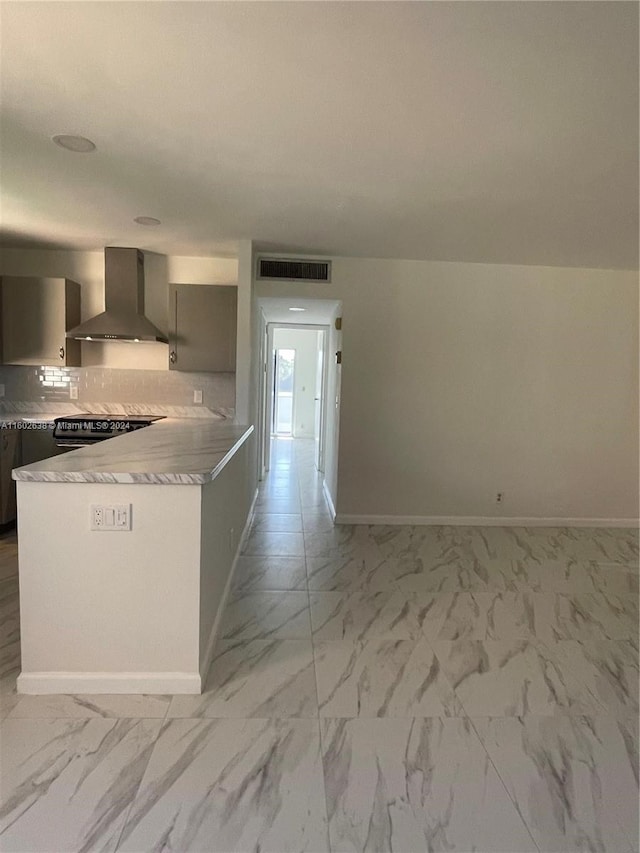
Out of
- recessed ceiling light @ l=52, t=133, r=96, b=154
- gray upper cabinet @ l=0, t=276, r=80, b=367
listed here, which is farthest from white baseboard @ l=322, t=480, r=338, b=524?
recessed ceiling light @ l=52, t=133, r=96, b=154

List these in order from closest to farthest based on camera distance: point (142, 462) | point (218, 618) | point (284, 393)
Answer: point (142, 462), point (218, 618), point (284, 393)

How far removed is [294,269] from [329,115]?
2.22m

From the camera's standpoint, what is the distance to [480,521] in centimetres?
439

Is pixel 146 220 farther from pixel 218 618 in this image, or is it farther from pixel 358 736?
pixel 358 736

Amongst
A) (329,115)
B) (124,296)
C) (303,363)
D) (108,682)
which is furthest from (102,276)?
(303,363)

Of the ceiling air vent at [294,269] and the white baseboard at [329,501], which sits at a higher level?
the ceiling air vent at [294,269]

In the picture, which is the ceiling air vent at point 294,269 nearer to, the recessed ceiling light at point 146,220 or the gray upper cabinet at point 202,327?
the gray upper cabinet at point 202,327

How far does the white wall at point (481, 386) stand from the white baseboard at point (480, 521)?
0.12ft

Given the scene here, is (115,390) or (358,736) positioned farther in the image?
(115,390)

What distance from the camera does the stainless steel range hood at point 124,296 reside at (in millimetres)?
4020

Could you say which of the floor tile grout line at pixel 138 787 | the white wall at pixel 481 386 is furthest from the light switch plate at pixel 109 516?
the white wall at pixel 481 386

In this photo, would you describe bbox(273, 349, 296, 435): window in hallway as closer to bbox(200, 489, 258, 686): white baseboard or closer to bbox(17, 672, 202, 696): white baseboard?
bbox(200, 489, 258, 686): white baseboard

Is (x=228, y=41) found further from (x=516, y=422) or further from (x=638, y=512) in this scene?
(x=638, y=512)

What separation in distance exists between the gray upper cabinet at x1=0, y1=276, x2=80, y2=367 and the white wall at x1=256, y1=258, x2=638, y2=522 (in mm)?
1767
